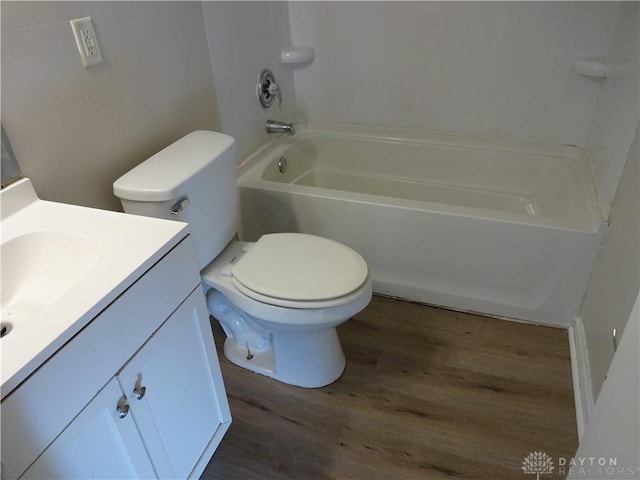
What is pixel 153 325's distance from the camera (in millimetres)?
945

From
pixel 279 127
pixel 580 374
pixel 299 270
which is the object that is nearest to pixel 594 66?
pixel 580 374

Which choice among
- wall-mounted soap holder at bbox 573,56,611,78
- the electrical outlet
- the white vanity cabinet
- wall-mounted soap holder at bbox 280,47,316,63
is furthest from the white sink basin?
wall-mounted soap holder at bbox 573,56,611,78

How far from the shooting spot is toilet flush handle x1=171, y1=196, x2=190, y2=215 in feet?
4.14

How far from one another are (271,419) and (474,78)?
1.68m

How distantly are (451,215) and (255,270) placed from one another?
2.49 feet

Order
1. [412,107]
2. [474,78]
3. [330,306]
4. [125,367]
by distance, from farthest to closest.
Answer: [412,107] < [474,78] < [330,306] < [125,367]

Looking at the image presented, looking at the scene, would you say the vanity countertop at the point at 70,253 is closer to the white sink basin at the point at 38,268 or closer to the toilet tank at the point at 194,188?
the white sink basin at the point at 38,268

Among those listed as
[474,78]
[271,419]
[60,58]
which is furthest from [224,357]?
[474,78]

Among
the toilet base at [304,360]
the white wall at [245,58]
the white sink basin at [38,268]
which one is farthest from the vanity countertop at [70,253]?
the white wall at [245,58]

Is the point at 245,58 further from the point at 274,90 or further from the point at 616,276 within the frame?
the point at 616,276

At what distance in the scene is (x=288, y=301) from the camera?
4.44ft

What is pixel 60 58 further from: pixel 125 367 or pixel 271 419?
pixel 271 419

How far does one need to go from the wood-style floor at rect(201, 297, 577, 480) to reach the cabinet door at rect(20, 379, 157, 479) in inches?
19.2

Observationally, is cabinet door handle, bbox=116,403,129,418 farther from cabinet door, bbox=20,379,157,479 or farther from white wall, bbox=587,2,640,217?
white wall, bbox=587,2,640,217
